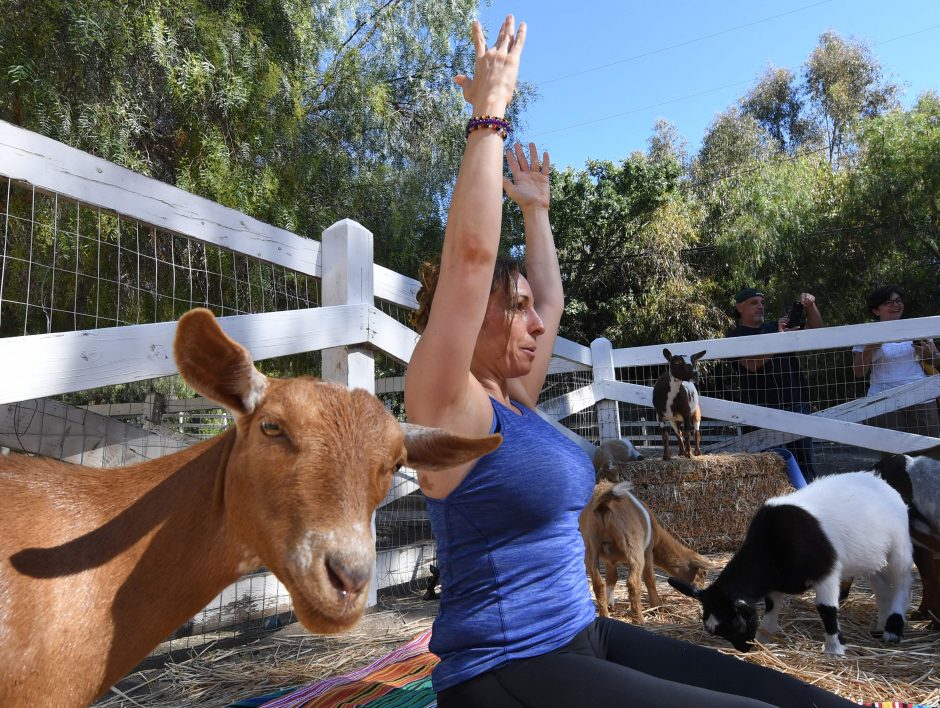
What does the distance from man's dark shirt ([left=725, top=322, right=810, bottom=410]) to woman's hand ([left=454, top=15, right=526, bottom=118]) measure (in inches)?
229

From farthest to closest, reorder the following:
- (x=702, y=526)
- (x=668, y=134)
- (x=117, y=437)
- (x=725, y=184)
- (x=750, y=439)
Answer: (x=668, y=134)
(x=725, y=184)
(x=750, y=439)
(x=702, y=526)
(x=117, y=437)

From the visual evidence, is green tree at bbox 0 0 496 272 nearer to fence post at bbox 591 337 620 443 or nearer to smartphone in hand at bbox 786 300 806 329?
fence post at bbox 591 337 620 443

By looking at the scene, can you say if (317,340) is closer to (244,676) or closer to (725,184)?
(244,676)

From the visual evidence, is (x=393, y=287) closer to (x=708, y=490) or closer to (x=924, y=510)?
(x=708, y=490)

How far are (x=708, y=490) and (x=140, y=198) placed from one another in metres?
4.94

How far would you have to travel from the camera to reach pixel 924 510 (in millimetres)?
4406

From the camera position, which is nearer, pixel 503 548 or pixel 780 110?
pixel 503 548

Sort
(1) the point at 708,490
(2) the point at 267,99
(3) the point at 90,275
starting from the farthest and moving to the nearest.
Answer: (2) the point at 267,99 < (1) the point at 708,490 < (3) the point at 90,275

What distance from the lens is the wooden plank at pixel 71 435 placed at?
389cm

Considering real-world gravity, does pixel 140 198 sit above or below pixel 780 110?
below

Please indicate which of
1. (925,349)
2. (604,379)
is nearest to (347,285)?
(604,379)

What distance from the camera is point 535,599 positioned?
1825 mm

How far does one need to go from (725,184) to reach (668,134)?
15955 millimetres

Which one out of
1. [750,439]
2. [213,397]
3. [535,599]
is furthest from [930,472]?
[213,397]
